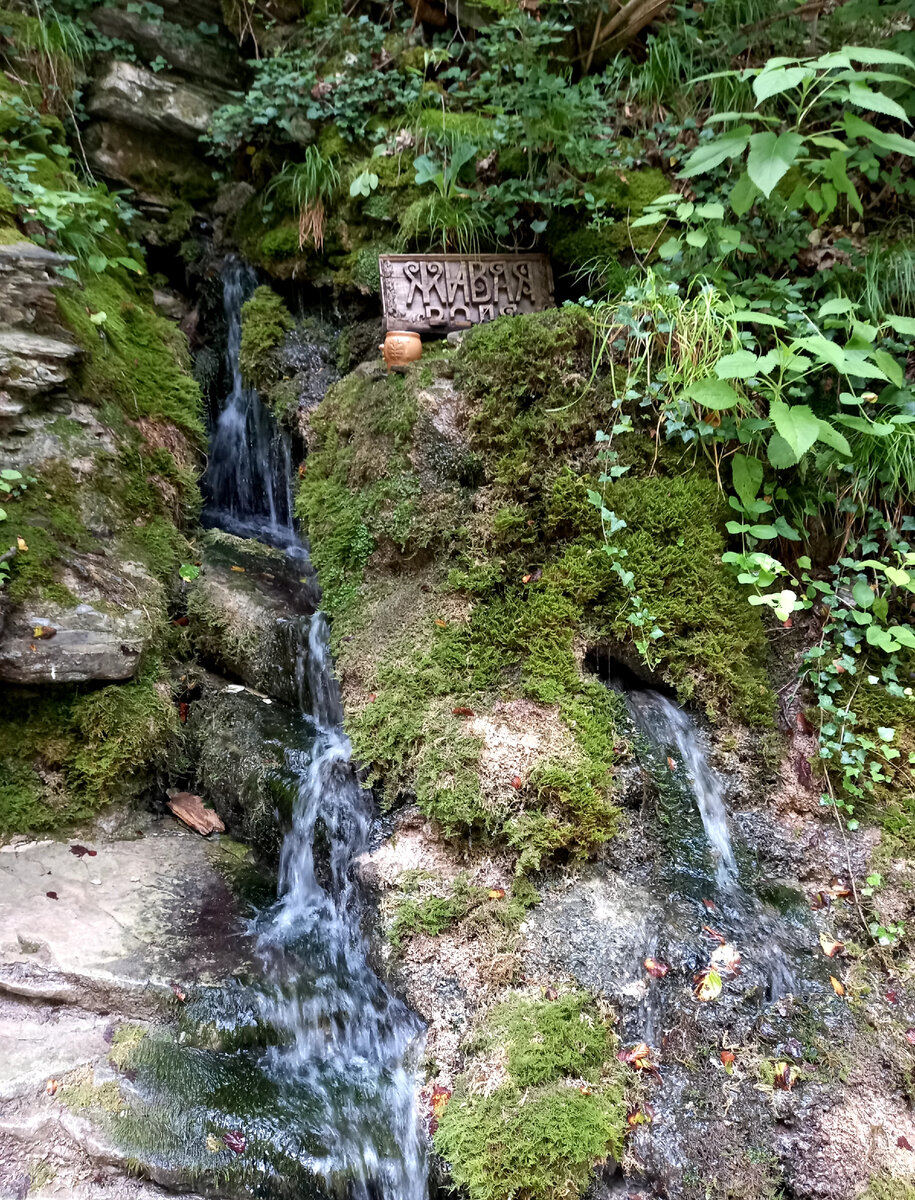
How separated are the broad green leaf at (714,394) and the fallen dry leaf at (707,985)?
2299 millimetres

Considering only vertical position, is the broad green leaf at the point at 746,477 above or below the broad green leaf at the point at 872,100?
below

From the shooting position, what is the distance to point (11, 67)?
4.88 metres

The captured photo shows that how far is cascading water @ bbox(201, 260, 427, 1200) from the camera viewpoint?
2.38 m

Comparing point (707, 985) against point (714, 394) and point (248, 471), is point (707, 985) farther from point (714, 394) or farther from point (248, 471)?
point (248, 471)

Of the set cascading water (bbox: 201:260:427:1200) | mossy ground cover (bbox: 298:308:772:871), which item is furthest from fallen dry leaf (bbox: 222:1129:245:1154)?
mossy ground cover (bbox: 298:308:772:871)

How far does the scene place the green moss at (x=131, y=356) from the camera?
13.4 ft

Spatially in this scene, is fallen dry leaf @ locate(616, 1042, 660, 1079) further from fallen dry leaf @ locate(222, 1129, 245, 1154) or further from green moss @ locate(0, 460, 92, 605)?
green moss @ locate(0, 460, 92, 605)

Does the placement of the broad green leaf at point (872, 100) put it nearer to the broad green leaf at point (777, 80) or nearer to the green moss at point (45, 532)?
the broad green leaf at point (777, 80)

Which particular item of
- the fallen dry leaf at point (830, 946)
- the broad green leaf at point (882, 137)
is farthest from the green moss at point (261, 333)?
the fallen dry leaf at point (830, 946)

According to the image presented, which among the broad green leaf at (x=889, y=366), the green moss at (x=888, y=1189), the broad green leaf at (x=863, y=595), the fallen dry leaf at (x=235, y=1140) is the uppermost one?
the broad green leaf at (x=889, y=366)

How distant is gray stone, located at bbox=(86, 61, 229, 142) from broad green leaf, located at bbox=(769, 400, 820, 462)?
5.47m

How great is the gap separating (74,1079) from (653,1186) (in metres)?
1.98

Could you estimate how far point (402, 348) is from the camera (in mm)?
3963

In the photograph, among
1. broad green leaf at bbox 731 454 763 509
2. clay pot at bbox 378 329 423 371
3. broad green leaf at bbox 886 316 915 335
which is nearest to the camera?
broad green leaf at bbox 886 316 915 335
